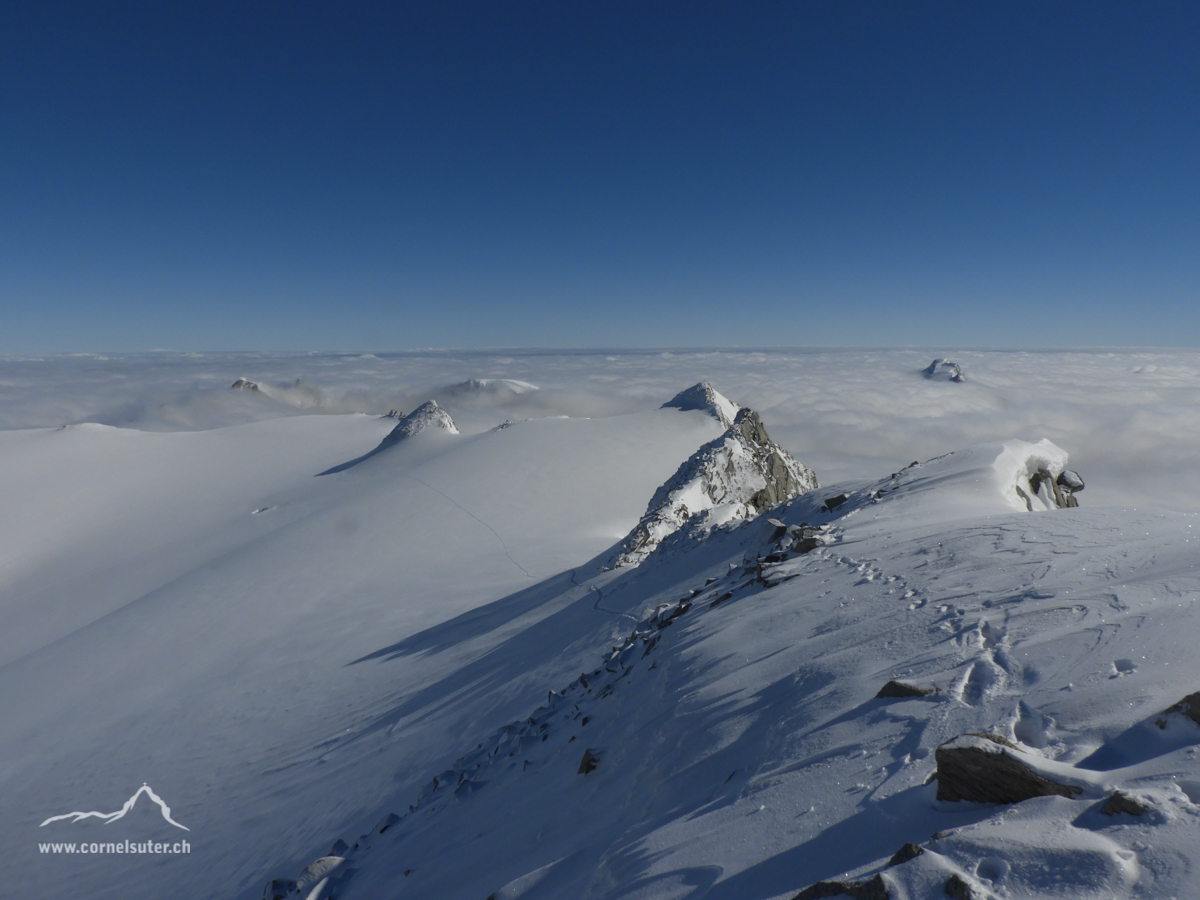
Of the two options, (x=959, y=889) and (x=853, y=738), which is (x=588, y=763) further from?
(x=959, y=889)

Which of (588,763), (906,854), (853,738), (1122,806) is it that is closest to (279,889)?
(588,763)

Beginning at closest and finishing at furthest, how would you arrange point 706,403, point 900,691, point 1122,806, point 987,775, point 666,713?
point 1122,806 → point 987,775 → point 900,691 → point 666,713 → point 706,403

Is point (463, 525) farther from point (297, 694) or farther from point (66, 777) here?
point (66, 777)

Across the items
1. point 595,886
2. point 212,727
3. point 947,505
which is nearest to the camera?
point 595,886

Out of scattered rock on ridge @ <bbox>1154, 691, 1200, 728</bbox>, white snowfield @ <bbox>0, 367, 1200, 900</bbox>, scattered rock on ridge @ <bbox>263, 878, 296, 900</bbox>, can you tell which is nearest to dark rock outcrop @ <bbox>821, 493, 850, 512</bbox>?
white snowfield @ <bbox>0, 367, 1200, 900</bbox>

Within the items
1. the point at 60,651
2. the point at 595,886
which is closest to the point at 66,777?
the point at 60,651

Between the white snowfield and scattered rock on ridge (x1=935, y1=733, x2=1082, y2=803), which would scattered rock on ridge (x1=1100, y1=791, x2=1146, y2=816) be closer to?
the white snowfield
